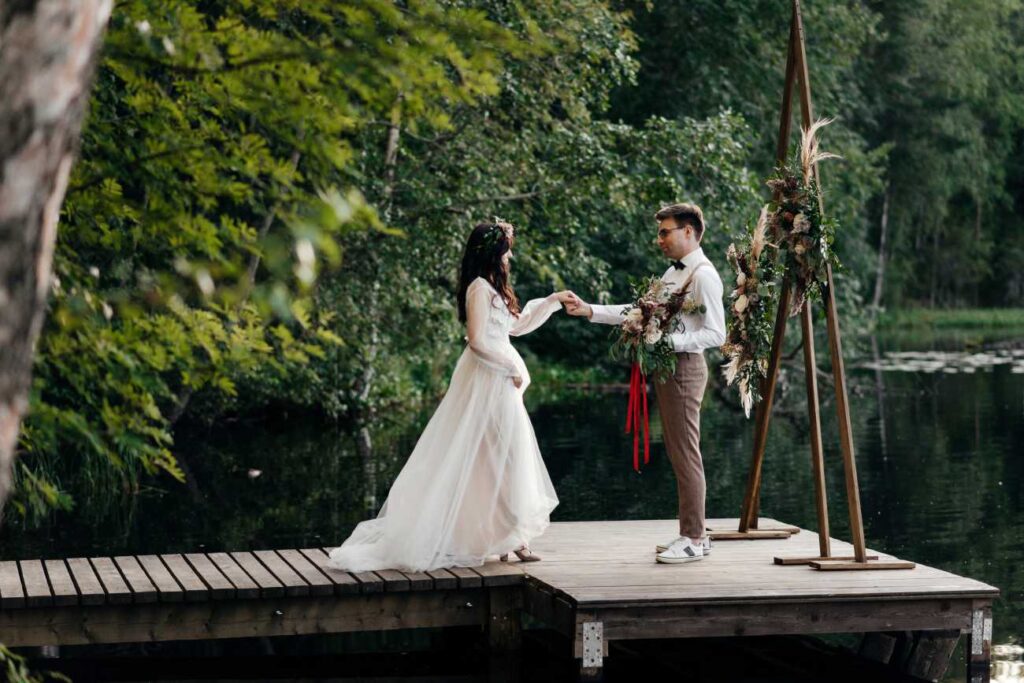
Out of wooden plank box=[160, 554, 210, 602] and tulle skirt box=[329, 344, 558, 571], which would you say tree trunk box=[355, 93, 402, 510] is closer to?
wooden plank box=[160, 554, 210, 602]

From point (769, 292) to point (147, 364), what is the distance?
16.5 ft

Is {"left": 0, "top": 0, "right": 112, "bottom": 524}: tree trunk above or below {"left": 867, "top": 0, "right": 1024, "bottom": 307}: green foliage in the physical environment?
below

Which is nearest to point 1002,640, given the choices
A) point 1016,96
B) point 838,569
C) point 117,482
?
point 838,569

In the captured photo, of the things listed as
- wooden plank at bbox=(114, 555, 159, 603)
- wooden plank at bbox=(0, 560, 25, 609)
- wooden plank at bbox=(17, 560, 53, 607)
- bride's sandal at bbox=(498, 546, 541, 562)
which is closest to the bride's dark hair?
bride's sandal at bbox=(498, 546, 541, 562)

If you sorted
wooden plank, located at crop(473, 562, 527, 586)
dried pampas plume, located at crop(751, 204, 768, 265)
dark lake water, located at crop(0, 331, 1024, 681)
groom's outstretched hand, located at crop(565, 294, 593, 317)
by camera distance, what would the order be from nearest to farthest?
wooden plank, located at crop(473, 562, 527, 586) < groom's outstretched hand, located at crop(565, 294, 593, 317) < dried pampas plume, located at crop(751, 204, 768, 265) < dark lake water, located at crop(0, 331, 1024, 681)

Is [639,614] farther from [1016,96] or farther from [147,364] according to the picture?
[1016,96]

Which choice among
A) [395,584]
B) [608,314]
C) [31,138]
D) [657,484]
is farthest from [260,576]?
[657,484]

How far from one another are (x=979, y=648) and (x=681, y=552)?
1.65 m

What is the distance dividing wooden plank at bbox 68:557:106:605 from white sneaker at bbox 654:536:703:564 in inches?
120

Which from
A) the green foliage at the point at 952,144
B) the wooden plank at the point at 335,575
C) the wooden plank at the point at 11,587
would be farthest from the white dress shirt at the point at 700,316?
Answer: the green foliage at the point at 952,144

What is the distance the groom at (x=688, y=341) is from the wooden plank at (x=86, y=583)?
10.1ft

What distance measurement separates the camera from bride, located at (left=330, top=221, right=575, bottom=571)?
7980 millimetres

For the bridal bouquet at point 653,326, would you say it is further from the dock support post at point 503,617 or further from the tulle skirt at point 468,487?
the dock support post at point 503,617

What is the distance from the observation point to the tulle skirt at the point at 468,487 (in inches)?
316
